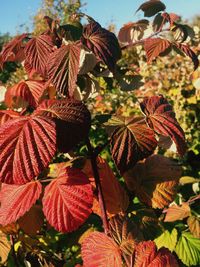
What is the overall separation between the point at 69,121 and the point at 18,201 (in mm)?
226

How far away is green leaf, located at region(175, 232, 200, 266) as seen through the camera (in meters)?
1.34

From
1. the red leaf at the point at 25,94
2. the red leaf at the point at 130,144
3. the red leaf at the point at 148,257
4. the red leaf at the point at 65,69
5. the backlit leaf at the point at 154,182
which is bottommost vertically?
the red leaf at the point at 148,257

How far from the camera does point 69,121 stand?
0.76 meters

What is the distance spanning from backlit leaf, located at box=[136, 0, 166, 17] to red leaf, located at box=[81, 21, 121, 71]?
0.72 ft

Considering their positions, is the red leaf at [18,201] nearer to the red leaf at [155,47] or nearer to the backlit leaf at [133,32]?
the red leaf at [155,47]

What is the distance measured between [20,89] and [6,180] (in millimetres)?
369

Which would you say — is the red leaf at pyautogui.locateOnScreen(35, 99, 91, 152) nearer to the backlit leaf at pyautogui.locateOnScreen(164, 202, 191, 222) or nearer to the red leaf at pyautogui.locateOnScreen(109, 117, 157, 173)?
the red leaf at pyautogui.locateOnScreen(109, 117, 157, 173)

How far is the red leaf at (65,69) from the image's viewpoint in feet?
→ 2.75

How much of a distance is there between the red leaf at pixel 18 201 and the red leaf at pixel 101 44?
300 mm

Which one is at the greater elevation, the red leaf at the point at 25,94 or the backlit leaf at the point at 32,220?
the red leaf at the point at 25,94

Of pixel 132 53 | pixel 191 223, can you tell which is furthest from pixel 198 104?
pixel 132 53

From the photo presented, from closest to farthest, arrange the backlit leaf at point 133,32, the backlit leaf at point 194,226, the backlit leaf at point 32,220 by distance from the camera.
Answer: the backlit leaf at point 32,220
the backlit leaf at point 133,32
the backlit leaf at point 194,226

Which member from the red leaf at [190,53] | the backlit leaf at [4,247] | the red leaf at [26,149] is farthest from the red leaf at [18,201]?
the red leaf at [190,53]

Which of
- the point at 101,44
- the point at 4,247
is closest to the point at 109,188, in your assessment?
the point at 101,44
